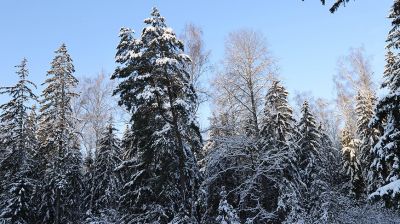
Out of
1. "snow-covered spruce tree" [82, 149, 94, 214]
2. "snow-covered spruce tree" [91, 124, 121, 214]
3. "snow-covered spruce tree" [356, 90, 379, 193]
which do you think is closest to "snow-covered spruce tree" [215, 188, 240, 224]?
"snow-covered spruce tree" [91, 124, 121, 214]

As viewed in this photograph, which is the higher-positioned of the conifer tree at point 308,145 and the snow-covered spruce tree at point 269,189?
the conifer tree at point 308,145

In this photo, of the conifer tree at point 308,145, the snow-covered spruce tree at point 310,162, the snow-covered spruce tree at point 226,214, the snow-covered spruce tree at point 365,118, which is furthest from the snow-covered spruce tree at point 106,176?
the snow-covered spruce tree at point 365,118

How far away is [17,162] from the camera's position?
94.7 ft

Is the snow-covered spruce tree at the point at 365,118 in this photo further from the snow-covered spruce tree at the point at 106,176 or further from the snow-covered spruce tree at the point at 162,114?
the snow-covered spruce tree at the point at 106,176

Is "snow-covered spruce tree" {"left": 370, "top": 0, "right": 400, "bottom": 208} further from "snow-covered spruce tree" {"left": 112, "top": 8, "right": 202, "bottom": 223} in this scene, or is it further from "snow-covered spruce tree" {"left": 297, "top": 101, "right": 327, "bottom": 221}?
"snow-covered spruce tree" {"left": 297, "top": 101, "right": 327, "bottom": 221}

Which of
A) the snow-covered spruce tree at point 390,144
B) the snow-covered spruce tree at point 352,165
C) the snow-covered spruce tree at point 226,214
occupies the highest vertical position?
the snow-covered spruce tree at point 352,165

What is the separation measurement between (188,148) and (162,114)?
2.27 meters

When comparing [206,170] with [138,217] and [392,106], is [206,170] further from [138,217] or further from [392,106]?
[392,106]

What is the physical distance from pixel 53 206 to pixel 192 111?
17.0 m

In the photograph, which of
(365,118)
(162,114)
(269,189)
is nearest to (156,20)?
(162,114)

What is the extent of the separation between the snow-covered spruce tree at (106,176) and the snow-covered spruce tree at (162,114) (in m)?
10.2

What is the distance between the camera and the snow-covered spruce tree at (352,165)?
4000 centimetres

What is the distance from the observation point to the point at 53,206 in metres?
30.2

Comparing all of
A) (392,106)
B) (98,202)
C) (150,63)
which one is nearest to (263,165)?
(150,63)
